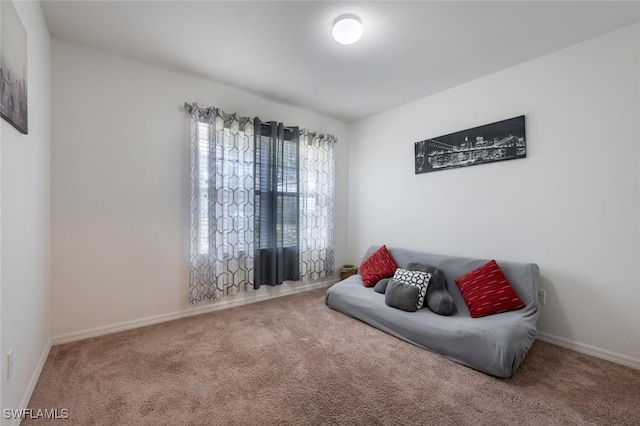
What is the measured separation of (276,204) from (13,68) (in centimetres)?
226

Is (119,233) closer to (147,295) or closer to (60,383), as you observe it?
(147,295)

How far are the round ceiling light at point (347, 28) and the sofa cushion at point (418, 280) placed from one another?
212cm

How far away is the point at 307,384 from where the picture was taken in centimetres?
168

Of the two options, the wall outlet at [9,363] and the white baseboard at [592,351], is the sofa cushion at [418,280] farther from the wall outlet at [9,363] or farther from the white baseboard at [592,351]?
the wall outlet at [9,363]

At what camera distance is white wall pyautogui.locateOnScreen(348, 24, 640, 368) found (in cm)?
198

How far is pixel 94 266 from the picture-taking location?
2316 millimetres

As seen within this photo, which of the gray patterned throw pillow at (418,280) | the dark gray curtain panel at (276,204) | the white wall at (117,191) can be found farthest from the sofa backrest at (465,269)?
the white wall at (117,191)

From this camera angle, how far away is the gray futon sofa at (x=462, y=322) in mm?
1787

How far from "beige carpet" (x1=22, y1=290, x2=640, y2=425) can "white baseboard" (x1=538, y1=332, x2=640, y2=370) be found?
3.0 inches

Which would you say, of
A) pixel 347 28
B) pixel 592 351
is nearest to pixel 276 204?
pixel 347 28

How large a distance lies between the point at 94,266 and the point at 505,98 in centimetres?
411

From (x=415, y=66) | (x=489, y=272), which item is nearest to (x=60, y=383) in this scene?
(x=489, y=272)

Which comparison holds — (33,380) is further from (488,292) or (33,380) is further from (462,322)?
(488,292)

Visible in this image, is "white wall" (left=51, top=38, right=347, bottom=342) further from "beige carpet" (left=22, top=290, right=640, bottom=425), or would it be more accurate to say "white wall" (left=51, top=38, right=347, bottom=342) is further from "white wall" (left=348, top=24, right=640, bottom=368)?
"white wall" (left=348, top=24, right=640, bottom=368)
